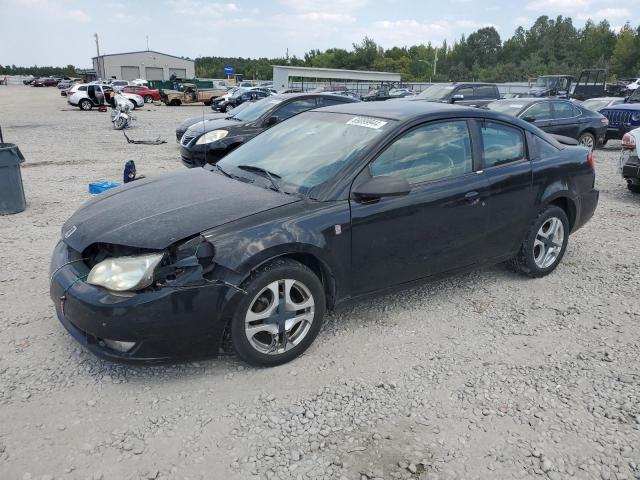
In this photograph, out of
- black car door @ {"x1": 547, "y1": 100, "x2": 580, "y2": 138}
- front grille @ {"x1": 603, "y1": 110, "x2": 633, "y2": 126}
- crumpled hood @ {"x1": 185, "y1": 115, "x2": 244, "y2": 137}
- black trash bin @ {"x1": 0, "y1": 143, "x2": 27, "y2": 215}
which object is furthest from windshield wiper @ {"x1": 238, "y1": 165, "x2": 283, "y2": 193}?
front grille @ {"x1": 603, "y1": 110, "x2": 633, "y2": 126}

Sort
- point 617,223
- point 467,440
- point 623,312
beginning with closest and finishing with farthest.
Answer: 1. point 467,440
2. point 623,312
3. point 617,223

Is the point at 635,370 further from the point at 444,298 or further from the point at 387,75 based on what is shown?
the point at 387,75

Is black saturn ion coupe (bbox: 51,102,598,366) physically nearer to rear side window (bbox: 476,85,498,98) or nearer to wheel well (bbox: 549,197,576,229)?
wheel well (bbox: 549,197,576,229)

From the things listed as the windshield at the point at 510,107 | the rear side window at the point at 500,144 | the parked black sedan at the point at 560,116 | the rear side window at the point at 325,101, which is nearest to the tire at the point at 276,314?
the rear side window at the point at 500,144

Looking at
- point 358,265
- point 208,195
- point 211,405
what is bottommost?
point 211,405

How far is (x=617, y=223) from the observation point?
6.70m

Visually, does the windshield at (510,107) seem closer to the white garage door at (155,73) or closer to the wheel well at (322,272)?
the wheel well at (322,272)

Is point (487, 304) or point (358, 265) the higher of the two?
point (358, 265)

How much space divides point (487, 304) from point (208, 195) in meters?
2.47

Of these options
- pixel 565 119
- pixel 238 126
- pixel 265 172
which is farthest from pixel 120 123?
pixel 265 172

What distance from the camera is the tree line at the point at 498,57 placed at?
3282 inches

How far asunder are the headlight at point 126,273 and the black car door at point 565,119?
11.0 metres

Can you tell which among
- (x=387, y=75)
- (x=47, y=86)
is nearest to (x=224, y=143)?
(x=387, y=75)

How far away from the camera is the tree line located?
83375mm
